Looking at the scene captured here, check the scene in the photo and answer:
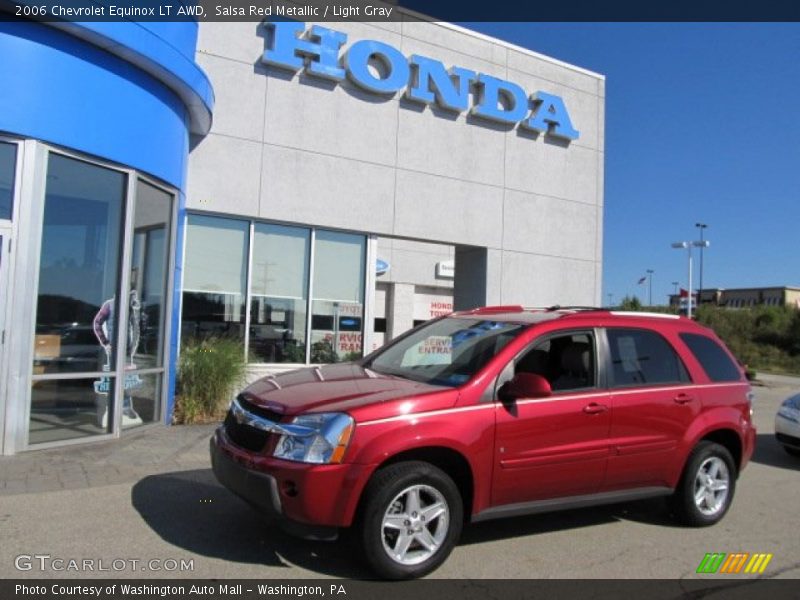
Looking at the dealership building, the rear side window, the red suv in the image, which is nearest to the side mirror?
the red suv

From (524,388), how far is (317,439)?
57.6 inches

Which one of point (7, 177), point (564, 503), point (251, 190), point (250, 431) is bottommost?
point (564, 503)

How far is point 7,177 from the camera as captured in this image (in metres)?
6.99

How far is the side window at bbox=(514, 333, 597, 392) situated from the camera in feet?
17.2

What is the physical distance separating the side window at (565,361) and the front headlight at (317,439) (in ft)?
5.19

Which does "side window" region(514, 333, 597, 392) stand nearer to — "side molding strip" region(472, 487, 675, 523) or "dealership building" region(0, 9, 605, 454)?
"side molding strip" region(472, 487, 675, 523)

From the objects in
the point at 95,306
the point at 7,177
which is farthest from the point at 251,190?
the point at 7,177

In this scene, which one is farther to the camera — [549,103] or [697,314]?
[697,314]

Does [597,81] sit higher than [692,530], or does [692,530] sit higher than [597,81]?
[597,81]

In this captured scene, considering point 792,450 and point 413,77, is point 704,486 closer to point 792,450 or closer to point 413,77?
point 792,450

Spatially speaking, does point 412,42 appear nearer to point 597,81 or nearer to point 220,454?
point 597,81

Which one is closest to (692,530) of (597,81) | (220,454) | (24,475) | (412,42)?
(220,454)

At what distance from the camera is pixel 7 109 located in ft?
22.3

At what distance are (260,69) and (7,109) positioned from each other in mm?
5103
